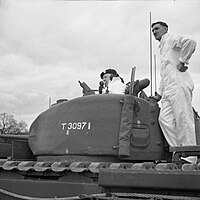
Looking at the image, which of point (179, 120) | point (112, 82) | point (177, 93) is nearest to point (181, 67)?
point (177, 93)

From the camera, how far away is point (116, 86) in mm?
7551

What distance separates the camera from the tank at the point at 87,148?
5.64 metres

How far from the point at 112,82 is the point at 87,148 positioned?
1.79m

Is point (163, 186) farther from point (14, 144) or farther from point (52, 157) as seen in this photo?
point (14, 144)

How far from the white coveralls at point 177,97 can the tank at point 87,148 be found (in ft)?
0.70

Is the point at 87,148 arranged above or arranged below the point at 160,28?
below

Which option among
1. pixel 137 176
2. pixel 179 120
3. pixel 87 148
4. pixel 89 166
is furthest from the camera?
pixel 179 120

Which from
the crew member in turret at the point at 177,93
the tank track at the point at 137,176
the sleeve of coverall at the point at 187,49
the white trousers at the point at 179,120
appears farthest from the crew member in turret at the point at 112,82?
the tank track at the point at 137,176

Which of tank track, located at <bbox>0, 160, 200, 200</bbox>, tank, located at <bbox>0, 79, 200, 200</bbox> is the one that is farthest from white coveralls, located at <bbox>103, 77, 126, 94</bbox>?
tank track, located at <bbox>0, 160, 200, 200</bbox>

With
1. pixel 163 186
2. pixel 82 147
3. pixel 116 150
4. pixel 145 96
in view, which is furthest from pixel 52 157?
pixel 163 186

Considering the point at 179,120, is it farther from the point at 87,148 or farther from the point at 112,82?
the point at 112,82

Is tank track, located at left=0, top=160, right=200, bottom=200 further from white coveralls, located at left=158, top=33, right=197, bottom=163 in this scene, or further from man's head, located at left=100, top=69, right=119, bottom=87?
man's head, located at left=100, top=69, right=119, bottom=87

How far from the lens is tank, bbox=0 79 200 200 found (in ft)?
18.5

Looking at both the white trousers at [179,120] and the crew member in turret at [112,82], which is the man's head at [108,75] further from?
the white trousers at [179,120]
